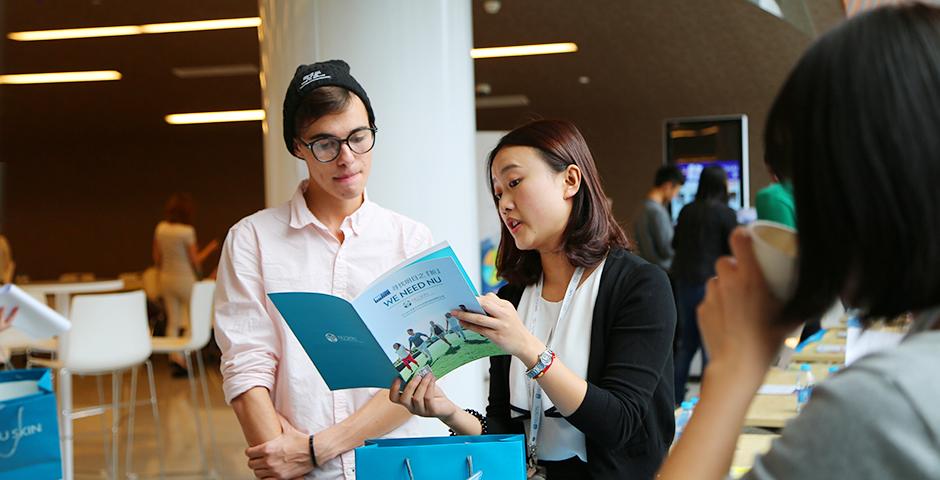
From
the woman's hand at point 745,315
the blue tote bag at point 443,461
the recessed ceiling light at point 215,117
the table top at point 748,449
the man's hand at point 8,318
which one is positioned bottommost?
the table top at point 748,449

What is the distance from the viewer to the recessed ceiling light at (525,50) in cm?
1002

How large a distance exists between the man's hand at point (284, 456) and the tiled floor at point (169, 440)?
12.5ft

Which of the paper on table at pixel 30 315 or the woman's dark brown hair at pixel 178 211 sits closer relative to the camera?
the paper on table at pixel 30 315

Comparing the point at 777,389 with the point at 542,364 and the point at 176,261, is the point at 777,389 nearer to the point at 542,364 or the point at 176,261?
the point at 542,364

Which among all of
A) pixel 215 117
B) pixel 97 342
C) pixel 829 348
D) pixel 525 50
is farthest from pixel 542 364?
pixel 215 117

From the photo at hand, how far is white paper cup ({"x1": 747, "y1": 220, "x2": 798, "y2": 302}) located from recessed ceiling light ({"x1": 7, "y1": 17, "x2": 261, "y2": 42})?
25.7 feet

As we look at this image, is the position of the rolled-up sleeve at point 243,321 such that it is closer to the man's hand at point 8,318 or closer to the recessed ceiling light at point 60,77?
the man's hand at point 8,318

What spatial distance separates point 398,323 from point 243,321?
625mm

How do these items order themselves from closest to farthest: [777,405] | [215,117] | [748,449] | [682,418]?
[748,449] < [682,418] < [777,405] < [215,117]

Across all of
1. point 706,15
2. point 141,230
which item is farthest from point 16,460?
point 141,230

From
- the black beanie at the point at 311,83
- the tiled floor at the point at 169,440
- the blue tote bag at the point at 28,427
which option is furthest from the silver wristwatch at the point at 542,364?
the tiled floor at the point at 169,440

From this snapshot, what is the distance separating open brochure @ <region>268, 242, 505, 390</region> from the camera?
1447 millimetres

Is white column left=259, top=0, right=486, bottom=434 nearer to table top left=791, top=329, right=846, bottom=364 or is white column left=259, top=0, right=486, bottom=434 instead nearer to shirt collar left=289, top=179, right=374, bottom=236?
shirt collar left=289, top=179, right=374, bottom=236

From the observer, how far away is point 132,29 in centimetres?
859
